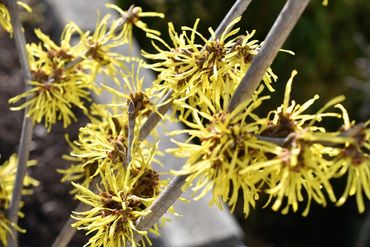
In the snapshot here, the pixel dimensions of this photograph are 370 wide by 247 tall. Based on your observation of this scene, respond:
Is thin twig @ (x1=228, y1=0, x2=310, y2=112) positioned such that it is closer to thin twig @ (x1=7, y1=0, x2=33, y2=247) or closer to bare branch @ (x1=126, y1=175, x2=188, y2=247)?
bare branch @ (x1=126, y1=175, x2=188, y2=247)

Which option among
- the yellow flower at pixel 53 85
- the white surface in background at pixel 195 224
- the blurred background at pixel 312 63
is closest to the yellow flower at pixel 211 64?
the yellow flower at pixel 53 85

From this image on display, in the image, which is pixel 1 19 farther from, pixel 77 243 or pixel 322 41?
pixel 322 41

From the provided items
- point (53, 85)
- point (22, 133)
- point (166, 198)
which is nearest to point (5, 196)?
point (22, 133)

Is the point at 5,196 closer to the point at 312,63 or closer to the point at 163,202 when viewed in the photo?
the point at 163,202

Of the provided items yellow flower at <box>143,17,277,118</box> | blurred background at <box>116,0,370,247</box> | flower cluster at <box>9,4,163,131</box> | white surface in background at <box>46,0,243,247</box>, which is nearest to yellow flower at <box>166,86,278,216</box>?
yellow flower at <box>143,17,277,118</box>

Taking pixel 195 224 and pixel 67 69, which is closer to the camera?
pixel 67 69

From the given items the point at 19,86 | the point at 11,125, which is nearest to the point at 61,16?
the point at 19,86
